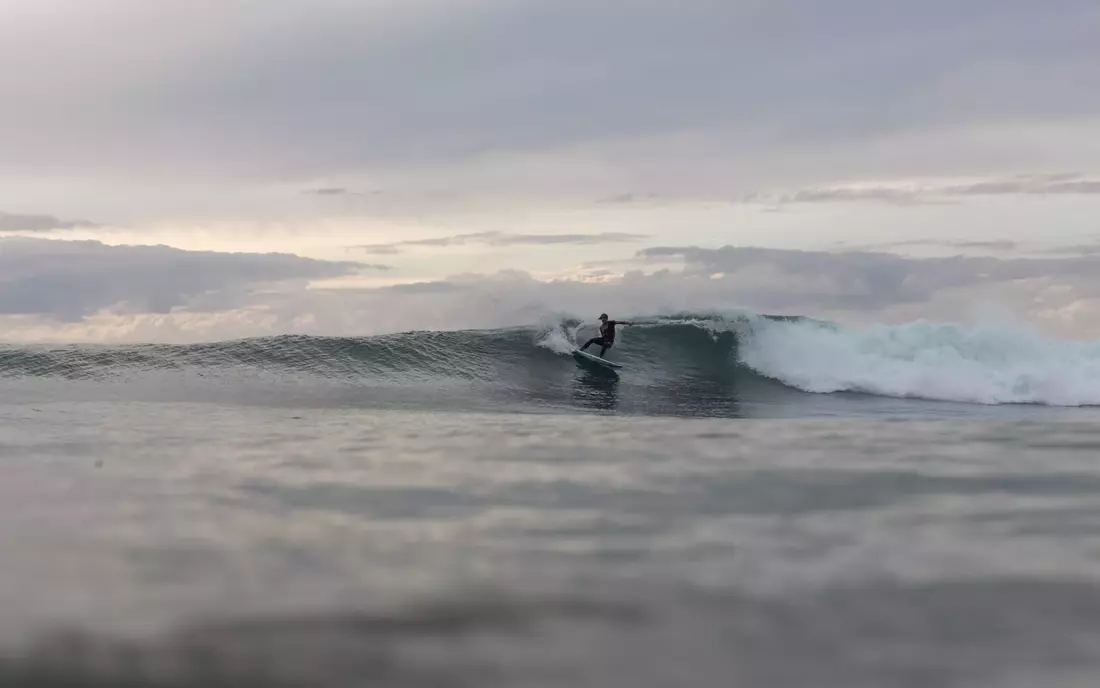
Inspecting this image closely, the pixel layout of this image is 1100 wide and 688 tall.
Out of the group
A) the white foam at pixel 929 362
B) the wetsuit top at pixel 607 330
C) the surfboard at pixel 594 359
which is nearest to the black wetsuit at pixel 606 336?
the wetsuit top at pixel 607 330

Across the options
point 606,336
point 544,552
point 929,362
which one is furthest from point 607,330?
point 544,552

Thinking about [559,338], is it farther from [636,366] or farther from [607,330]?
[636,366]

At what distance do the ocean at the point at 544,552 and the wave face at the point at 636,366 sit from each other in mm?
4465

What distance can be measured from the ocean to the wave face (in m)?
4.47

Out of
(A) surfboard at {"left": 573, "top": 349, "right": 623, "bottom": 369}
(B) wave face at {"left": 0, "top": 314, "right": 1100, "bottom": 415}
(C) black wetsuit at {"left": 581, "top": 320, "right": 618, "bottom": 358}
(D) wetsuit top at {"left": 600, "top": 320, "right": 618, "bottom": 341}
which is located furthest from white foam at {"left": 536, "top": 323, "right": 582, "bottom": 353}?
(D) wetsuit top at {"left": 600, "top": 320, "right": 618, "bottom": 341}

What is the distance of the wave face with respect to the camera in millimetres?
15750

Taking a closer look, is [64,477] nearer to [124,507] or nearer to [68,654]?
[124,507]

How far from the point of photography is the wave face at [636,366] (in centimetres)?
1575

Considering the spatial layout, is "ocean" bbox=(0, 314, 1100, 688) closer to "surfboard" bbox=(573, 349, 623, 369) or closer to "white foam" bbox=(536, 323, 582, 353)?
"surfboard" bbox=(573, 349, 623, 369)

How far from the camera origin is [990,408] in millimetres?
15031

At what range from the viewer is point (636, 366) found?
19.6 metres

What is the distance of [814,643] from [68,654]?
9.25ft

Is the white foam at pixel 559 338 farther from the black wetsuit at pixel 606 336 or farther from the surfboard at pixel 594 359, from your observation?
the black wetsuit at pixel 606 336

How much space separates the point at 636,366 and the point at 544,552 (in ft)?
51.1
